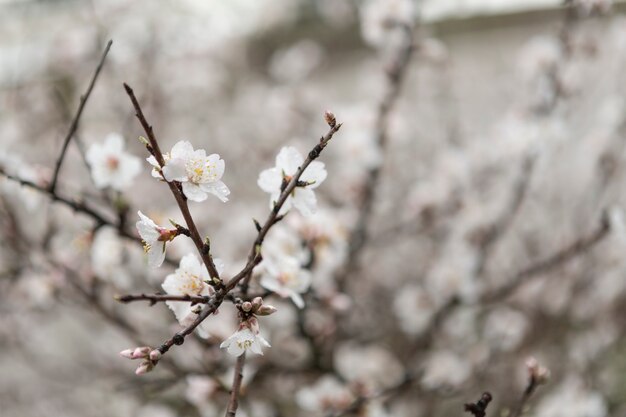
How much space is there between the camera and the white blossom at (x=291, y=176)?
38.2 inches

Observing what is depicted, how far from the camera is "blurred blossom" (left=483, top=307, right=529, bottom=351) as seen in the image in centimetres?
215

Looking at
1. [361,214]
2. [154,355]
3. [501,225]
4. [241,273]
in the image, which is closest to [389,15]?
[361,214]

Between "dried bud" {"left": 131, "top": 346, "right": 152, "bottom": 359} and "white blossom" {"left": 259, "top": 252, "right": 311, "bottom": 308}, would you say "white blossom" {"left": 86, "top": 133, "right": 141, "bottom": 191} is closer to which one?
"white blossom" {"left": 259, "top": 252, "right": 311, "bottom": 308}

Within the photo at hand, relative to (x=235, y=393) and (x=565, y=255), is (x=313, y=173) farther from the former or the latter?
(x=565, y=255)

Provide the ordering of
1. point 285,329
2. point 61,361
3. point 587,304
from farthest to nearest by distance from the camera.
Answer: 1. point 61,361
2. point 587,304
3. point 285,329

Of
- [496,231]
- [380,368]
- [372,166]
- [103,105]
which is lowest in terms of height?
[380,368]

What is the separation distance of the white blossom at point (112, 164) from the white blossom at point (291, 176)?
45 centimetres

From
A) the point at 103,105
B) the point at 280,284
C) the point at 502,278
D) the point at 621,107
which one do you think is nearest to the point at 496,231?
the point at 621,107

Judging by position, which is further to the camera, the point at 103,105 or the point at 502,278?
the point at 103,105

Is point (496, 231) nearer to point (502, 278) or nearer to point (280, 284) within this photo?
point (502, 278)

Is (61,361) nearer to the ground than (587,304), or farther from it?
farther from it

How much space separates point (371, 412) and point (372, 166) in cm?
93

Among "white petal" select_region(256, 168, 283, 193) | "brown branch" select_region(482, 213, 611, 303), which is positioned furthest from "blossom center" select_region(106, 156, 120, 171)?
"brown branch" select_region(482, 213, 611, 303)

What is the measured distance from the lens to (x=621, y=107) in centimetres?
234
